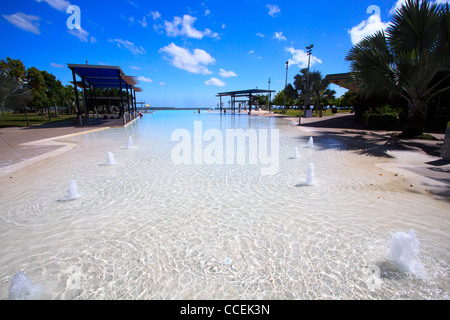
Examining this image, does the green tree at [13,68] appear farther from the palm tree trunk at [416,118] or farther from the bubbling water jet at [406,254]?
the palm tree trunk at [416,118]

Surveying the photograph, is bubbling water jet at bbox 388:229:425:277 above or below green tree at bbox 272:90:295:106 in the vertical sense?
below

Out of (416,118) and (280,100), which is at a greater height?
(280,100)

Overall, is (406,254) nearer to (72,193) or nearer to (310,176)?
(310,176)

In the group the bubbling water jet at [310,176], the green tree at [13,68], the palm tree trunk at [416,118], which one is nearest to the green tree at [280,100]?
the palm tree trunk at [416,118]

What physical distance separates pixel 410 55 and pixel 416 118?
3823mm

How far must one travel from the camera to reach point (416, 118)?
12.3 metres

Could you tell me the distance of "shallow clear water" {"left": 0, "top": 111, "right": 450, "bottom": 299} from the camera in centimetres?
252

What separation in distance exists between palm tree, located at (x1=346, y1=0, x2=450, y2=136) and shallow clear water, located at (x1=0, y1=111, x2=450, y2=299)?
769 cm

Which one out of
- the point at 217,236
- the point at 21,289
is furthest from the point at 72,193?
the point at 217,236

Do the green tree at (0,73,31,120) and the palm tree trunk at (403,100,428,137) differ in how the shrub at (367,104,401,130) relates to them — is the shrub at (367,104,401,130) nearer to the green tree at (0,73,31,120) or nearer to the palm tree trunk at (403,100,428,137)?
the palm tree trunk at (403,100,428,137)

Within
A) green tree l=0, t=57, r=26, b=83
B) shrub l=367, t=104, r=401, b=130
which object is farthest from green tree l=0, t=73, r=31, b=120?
shrub l=367, t=104, r=401, b=130

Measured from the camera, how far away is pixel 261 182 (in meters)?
5.98

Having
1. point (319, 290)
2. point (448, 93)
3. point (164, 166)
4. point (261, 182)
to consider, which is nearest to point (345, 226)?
point (319, 290)

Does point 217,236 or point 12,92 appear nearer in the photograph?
point 217,236
